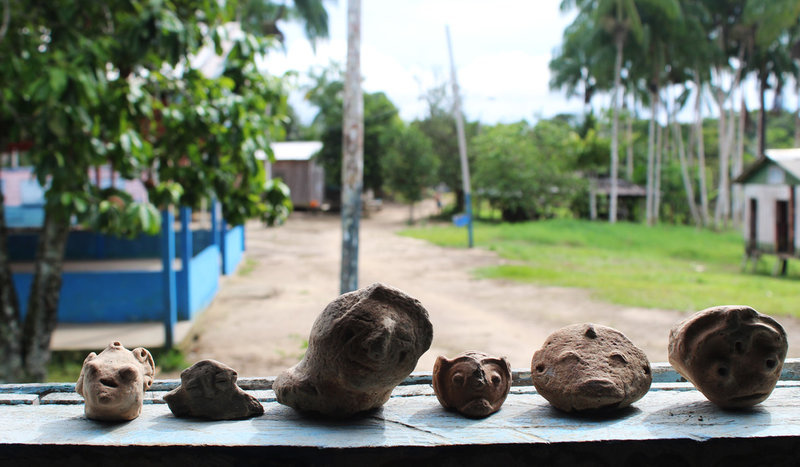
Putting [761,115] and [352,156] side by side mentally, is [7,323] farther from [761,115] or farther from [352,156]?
[761,115]

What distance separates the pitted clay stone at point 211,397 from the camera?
1806 mm

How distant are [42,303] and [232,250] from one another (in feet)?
28.1

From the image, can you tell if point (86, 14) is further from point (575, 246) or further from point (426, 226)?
point (426, 226)

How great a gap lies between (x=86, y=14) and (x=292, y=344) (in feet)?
14.5

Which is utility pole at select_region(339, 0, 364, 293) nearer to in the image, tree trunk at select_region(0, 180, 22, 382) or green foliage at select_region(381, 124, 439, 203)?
tree trunk at select_region(0, 180, 22, 382)

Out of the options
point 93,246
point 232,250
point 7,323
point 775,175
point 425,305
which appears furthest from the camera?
point 232,250

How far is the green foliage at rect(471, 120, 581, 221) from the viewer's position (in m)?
28.3

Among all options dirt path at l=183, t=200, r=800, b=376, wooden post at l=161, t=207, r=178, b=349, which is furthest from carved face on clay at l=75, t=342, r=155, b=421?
wooden post at l=161, t=207, r=178, b=349

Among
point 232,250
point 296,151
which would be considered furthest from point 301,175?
point 232,250

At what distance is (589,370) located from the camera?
1.81 meters

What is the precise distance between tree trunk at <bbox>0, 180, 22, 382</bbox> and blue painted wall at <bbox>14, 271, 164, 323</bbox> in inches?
100

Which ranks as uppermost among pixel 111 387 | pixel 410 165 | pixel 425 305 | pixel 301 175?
pixel 410 165

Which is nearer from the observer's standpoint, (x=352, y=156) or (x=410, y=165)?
(x=352, y=156)

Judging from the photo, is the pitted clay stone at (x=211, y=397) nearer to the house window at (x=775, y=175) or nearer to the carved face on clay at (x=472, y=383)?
the carved face on clay at (x=472, y=383)
